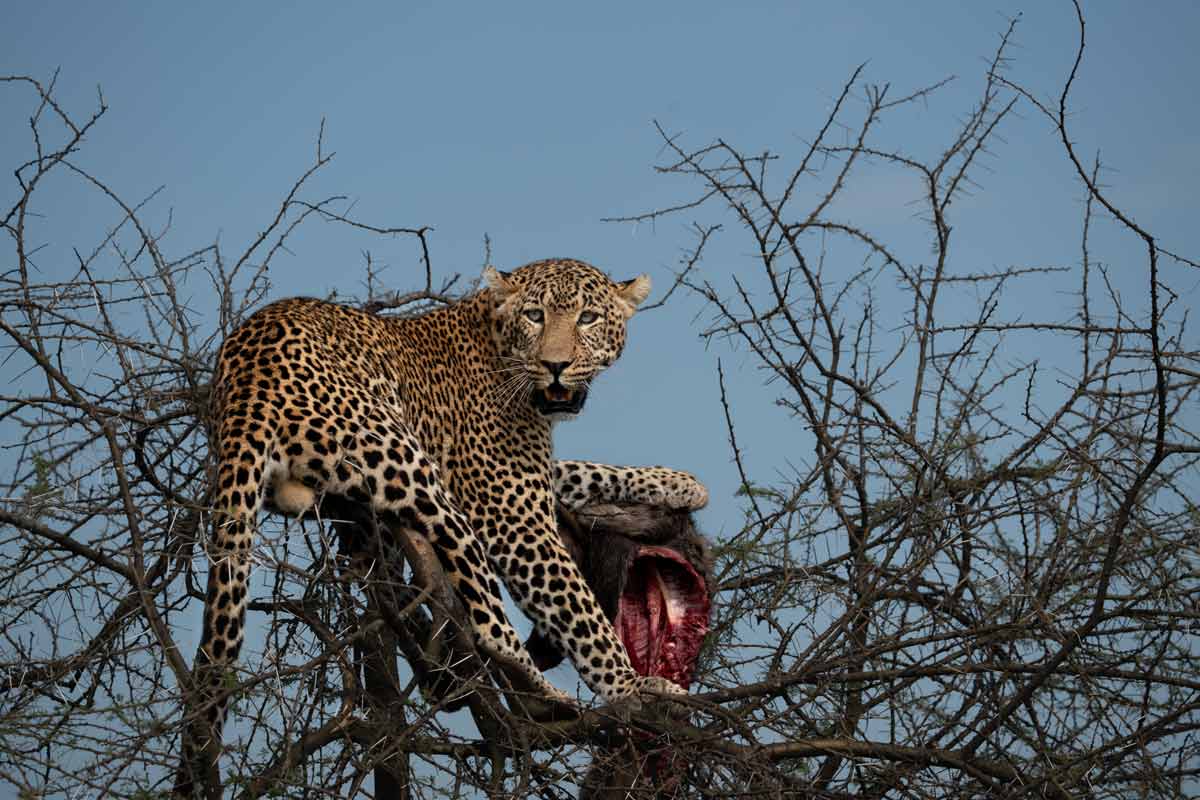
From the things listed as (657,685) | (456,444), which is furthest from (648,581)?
(456,444)

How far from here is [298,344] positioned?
7570 mm

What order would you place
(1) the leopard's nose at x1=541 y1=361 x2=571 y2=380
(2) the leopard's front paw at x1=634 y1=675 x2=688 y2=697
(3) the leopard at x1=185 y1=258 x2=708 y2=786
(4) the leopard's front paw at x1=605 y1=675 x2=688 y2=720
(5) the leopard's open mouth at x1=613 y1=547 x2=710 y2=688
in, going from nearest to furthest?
(3) the leopard at x1=185 y1=258 x2=708 y2=786, (4) the leopard's front paw at x1=605 y1=675 x2=688 y2=720, (2) the leopard's front paw at x1=634 y1=675 x2=688 y2=697, (1) the leopard's nose at x1=541 y1=361 x2=571 y2=380, (5) the leopard's open mouth at x1=613 y1=547 x2=710 y2=688

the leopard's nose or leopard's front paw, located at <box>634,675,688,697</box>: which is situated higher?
the leopard's nose

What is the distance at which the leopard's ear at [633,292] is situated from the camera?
912 centimetres

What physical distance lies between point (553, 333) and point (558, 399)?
1.23 ft

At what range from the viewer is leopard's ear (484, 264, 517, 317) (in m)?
8.73

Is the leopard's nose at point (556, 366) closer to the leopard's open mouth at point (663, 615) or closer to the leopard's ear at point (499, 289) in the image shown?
the leopard's ear at point (499, 289)

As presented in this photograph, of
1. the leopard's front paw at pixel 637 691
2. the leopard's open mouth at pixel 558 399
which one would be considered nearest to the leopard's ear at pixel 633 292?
the leopard's open mouth at pixel 558 399

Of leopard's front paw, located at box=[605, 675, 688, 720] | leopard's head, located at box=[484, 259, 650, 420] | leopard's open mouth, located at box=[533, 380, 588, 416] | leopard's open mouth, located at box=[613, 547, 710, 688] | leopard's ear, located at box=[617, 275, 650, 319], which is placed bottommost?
leopard's front paw, located at box=[605, 675, 688, 720]

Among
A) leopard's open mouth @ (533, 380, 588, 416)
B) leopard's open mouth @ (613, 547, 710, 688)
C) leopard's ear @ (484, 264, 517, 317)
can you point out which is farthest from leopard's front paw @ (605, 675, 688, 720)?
leopard's ear @ (484, 264, 517, 317)

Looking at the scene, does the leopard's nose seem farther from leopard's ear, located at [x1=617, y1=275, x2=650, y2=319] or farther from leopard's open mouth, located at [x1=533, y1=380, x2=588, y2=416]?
leopard's ear, located at [x1=617, y1=275, x2=650, y2=319]

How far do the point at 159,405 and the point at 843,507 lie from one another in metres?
3.84

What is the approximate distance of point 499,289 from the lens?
8758 mm

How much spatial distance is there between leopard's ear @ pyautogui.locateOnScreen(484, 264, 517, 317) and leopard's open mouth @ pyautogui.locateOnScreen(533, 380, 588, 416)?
0.53m
